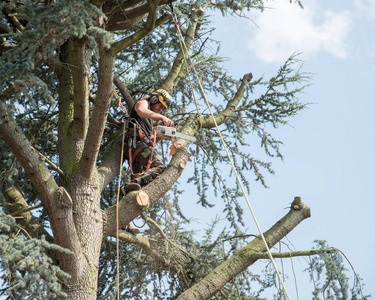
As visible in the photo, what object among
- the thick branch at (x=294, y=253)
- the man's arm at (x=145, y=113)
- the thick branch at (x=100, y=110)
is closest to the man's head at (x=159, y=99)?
the man's arm at (x=145, y=113)

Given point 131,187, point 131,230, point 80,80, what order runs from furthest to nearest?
point 131,230 → point 131,187 → point 80,80

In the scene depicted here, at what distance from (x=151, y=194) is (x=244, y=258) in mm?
1188

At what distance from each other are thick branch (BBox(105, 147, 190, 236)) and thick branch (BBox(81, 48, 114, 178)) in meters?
0.52

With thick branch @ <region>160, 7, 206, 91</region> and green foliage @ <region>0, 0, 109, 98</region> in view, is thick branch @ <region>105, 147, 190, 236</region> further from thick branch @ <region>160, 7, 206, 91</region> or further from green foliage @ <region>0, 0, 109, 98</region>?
green foliage @ <region>0, 0, 109, 98</region>

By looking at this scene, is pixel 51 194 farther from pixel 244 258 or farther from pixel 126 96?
pixel 126 96

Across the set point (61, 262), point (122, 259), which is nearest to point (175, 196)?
point (122, 259)

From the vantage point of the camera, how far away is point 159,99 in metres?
6.50

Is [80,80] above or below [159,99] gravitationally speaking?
below

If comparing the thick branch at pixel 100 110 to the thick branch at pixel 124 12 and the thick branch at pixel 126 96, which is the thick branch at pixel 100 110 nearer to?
the thick branch at pixel 124 12

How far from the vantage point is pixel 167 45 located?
789 cm

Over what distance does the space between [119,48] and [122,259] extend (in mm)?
3521

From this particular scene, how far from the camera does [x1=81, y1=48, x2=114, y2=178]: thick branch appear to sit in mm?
4578

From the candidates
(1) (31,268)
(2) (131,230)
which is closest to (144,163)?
(2) (131,230)

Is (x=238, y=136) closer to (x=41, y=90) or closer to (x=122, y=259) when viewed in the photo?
(x=122, y=259)
